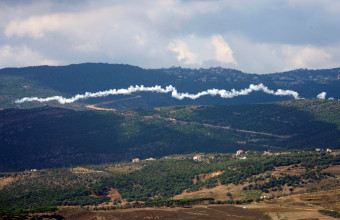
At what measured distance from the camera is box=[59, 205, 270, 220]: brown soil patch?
5477 inches

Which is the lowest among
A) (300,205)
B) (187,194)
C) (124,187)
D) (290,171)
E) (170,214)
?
(187,194)

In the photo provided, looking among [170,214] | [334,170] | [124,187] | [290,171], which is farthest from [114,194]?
[334,170]

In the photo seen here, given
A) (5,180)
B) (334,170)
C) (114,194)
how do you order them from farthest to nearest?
(334,170) → (5,180) → (114,194)

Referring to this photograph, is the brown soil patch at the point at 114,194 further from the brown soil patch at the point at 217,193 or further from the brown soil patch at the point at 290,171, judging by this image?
the brown soil patch at the point at 290,171

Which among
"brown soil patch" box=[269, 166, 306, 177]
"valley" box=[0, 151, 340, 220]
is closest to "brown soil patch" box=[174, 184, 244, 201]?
"valley" box=[0, 151, 340, 220]

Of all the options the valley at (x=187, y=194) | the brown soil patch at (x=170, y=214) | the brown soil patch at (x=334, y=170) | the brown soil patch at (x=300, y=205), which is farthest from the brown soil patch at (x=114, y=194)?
the brown soil patch at (x=334, y=170)

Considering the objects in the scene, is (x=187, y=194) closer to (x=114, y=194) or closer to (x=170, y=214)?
(x=114, y=194)

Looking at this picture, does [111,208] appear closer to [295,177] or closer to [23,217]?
[23,217]

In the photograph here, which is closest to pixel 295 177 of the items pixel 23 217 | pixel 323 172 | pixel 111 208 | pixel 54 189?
pixel 323 172

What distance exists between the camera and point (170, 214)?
143125 millimetres

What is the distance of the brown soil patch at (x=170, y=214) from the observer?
13912cm

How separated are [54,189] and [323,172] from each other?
277ft

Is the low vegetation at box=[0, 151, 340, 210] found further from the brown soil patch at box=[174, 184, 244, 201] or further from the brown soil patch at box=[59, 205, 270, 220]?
the brown soil patch at box=[59, 205, 270, 220]

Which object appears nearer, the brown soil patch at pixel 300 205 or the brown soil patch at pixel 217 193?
the brown soil patch at pixel 300 205
